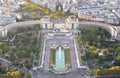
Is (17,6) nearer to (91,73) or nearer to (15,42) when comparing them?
(15,42)

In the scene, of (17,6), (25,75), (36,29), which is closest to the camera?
(25,75)

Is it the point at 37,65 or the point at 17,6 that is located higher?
the point at 17,6

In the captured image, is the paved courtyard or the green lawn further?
the green lawn

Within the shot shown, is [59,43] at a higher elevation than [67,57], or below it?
higher

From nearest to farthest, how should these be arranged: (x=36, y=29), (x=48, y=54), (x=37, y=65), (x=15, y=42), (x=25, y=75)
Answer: (x=25, y=75) → (x=37, y=65) → (x=48, y=54) → (x=15, y=42) → (x=36, y=29)

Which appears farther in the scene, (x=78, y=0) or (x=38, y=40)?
(x=78, y=0)

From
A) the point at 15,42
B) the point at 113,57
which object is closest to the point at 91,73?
the point at 113,57

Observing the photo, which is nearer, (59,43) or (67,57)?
(67,57)

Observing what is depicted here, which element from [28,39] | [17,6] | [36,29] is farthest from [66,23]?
[17,6]

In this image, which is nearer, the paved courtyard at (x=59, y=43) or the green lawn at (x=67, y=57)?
the paved courtyard at (x=59, y=43)
